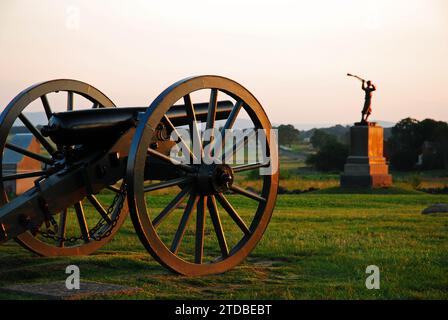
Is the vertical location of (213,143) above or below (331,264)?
above

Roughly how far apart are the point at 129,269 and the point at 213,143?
192 cm

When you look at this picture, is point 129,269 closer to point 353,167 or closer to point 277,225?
point 277,225

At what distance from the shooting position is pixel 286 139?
360ft

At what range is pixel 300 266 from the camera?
945 cm

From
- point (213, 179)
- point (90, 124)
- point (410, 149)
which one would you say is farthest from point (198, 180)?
point (410, 149)

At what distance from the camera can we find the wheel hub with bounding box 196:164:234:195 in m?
8.38

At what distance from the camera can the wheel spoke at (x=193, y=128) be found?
8.32m

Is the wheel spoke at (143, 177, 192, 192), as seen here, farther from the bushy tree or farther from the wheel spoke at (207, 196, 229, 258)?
the bushy tree

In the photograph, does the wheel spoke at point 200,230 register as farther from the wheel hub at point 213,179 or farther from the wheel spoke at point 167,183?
the wheel spoke at point 167,183

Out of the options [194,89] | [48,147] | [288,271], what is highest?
Result: [194,89]

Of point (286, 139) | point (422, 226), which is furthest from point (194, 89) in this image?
point (286, 139)

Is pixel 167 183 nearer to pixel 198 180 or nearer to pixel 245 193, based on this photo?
pixel 198 180

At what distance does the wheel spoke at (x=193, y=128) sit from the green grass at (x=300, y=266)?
1473mm

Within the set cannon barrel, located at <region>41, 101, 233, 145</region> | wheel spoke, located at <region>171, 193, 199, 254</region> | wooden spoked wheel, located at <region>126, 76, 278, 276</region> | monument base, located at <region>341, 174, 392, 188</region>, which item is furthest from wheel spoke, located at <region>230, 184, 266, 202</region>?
monument base, located at <region>341, 174, 392, 188</region>
